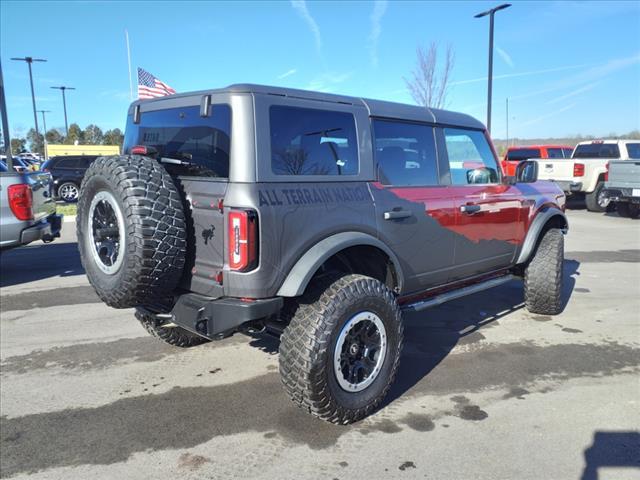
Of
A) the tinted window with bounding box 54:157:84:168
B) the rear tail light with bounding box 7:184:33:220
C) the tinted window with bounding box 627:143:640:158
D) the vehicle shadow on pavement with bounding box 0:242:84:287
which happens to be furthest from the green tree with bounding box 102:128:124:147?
the rear tail light with bounding box 7:184:33:220

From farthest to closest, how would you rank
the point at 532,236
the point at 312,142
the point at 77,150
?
the point at 77,150
the point at 532,236
the point at 312,142

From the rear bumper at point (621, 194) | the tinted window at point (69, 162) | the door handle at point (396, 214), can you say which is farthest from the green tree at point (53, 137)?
the door handle at point (396, 214)

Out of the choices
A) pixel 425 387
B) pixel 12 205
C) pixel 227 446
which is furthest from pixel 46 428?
pixel 12 205

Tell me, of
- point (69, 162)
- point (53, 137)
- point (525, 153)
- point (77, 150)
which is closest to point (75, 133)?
point (53, 137)

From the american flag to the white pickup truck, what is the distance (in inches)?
447

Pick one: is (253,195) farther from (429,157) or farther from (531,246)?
(531,246)

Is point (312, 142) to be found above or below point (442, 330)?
above

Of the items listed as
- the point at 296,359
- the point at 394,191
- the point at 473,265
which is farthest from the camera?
the point at 473,265

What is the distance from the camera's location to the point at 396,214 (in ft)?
11.5

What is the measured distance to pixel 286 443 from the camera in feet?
9.66

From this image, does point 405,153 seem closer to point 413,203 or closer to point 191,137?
point 413,203

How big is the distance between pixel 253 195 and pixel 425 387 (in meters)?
2.03

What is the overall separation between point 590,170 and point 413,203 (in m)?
14.0

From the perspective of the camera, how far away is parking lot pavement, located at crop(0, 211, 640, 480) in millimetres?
2738
